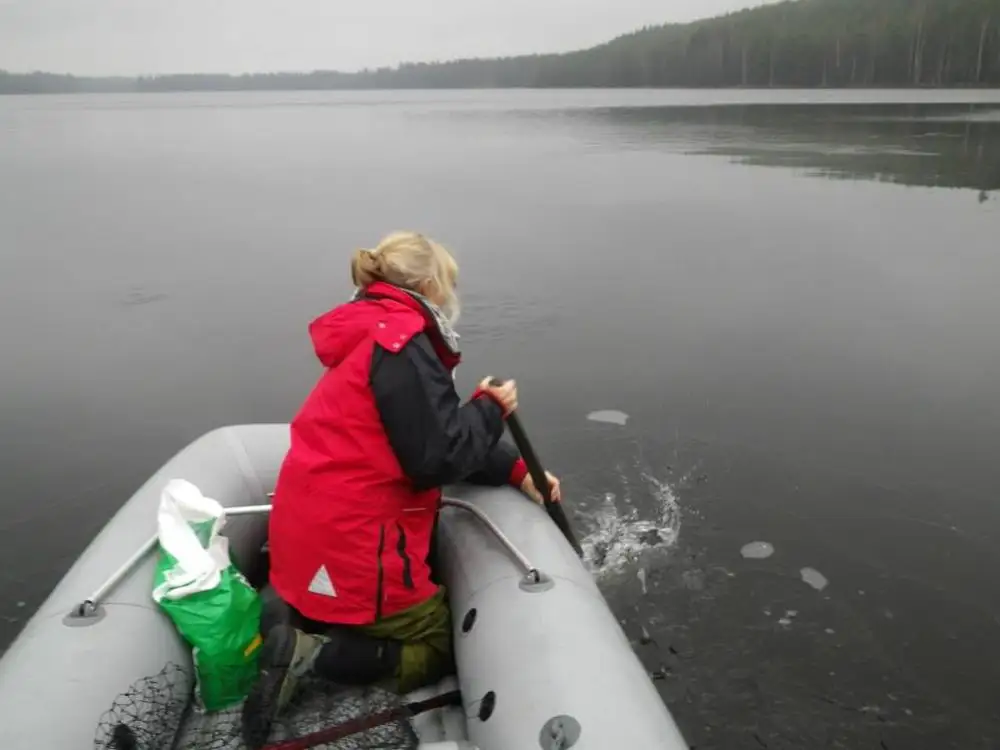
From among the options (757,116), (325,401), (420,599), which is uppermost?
(325,401)

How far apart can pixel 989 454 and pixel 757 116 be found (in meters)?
42.2

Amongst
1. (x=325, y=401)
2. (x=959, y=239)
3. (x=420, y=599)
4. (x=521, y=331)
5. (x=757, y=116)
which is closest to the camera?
(x=325, y=401)

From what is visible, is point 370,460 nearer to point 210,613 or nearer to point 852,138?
point 210,613

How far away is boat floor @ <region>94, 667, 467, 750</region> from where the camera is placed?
2.69 metres

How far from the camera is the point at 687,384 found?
24.0 feet

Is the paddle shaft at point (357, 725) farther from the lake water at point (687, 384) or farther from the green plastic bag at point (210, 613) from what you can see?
the lake water at point (687, 384)

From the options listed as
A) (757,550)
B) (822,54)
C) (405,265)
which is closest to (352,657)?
(405,265)

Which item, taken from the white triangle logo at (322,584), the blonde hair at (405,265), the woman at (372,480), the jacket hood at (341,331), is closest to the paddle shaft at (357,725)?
the woman at (372,480)

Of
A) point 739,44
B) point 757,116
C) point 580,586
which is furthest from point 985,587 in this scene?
point 739,44

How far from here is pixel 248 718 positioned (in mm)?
2803

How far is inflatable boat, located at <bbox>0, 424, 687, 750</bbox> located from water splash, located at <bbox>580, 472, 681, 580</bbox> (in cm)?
150

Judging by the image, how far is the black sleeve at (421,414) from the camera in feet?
8.73

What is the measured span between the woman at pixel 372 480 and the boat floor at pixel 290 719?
0.08 meters

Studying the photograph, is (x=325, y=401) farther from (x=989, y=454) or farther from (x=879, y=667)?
(x=989, y=454)
